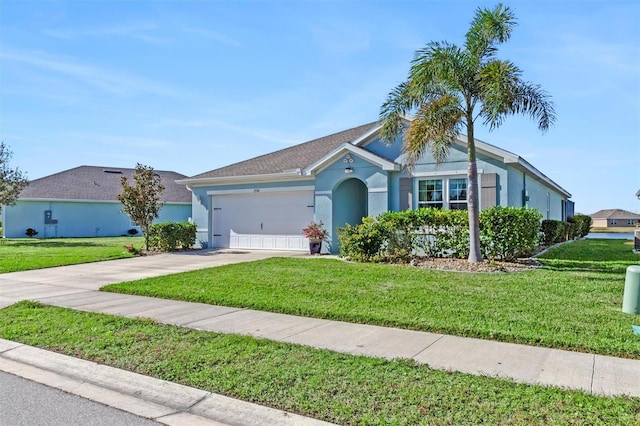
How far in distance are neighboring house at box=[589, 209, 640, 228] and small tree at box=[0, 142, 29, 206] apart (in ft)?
226

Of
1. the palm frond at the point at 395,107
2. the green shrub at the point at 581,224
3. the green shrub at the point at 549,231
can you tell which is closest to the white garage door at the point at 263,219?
the palm frond at the point at 395,107

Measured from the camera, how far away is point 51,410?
3924mm

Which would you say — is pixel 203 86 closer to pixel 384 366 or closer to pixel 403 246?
pixel 403 246

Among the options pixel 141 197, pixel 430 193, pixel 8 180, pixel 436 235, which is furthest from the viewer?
pixel 8 180

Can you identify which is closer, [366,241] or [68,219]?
[366,241]

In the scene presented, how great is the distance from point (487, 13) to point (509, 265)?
663 centimetres

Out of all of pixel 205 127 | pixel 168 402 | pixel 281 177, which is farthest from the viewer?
pixel 205 127

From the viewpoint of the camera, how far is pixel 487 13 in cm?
1148

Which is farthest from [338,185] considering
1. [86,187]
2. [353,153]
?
[86,187]

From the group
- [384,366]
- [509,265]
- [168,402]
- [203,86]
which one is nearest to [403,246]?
[509,265]

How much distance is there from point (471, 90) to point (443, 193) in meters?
4.02

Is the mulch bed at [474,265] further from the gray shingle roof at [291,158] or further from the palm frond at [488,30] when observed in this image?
the gray shingle roof at [291,158]

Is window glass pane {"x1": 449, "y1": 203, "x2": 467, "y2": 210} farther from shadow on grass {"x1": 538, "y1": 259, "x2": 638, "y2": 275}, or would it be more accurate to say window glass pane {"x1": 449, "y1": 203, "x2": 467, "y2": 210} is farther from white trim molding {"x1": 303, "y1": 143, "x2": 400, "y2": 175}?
shadow on grass {"x1": 538, "y1": 259, "x2": 638, "y2": 275}

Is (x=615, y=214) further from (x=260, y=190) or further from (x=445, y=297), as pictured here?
(x=445, y=297)
